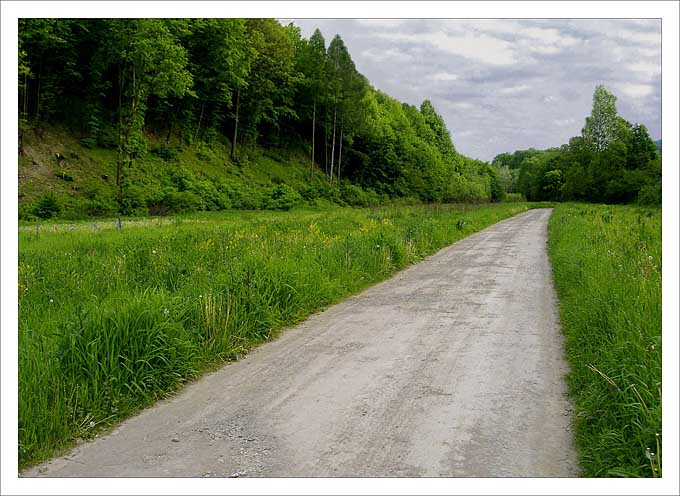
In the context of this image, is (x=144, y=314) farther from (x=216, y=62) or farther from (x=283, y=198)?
(x=216, y=62)

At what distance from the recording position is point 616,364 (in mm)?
4848

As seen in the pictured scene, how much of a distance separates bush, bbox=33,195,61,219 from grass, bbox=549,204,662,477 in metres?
24.7

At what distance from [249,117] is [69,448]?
50.7 meters

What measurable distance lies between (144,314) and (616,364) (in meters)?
4.33

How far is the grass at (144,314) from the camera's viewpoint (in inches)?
175

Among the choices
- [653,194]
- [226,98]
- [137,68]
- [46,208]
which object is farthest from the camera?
[226,98]

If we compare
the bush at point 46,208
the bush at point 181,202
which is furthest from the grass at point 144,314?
the bush at point 181,202

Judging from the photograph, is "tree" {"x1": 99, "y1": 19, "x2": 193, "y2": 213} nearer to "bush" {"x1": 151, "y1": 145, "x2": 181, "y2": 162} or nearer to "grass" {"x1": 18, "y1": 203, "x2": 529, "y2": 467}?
"bush" {"x1": 151, "y1": 145, "x2": 181, "y2": 162}

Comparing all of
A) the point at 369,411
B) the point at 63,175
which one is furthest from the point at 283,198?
the point at 369,411

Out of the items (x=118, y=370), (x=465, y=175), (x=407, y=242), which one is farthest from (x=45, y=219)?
(x=465, y=175)

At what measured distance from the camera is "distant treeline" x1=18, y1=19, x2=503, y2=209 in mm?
34625

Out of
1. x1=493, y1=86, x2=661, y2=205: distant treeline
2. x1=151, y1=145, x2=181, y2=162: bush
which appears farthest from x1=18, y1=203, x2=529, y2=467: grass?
x1=151, y1=145, x2=181, y2=162: bush

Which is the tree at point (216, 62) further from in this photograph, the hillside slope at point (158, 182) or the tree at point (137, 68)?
the tree at point (137, 68)

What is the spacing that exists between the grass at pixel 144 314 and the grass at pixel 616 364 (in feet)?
11.5
